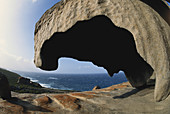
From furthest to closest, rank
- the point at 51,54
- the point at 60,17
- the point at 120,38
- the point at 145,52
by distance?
the point at 120,38 → the point at 51,54 → the point at 60,17 → the point at 145,52

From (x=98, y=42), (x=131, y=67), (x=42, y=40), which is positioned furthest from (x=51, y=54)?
(x=131, y=67)

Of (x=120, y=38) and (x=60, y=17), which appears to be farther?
(x=120, y=38)

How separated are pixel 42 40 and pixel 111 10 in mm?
1451

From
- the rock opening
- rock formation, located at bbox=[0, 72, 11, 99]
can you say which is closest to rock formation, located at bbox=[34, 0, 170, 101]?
the rock opening

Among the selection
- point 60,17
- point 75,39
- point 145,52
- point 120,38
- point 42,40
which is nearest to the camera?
point 145,52

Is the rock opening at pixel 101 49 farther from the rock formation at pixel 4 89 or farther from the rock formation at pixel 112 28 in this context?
the rock formation at pixel 4 89

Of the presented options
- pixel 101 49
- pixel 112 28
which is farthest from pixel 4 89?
pixel 112 28

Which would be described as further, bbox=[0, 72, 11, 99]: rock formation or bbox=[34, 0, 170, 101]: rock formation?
bbox=[0, 72, 11, 99]: rock formation

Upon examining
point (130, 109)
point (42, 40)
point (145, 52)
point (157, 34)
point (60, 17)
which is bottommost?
point (130, 109)

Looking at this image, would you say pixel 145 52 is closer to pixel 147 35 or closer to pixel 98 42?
pixel 147 35

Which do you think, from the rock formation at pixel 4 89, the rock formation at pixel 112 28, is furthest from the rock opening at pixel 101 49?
the rock formation at pixel 4 89

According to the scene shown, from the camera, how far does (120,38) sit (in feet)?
10.1

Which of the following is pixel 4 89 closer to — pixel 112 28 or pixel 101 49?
pixel 101 49

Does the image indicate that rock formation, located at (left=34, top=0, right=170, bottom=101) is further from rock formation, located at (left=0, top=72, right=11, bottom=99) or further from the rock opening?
rock formation, located at (left=0, top=72, right=11, bottom=99)
